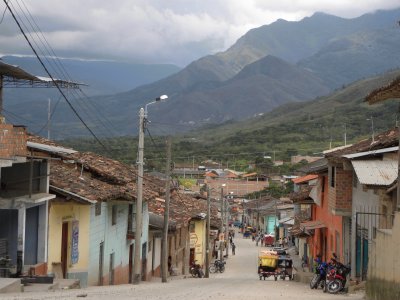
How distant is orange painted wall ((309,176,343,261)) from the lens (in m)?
36.3

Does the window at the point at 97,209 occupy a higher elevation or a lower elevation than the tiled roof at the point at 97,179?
lower

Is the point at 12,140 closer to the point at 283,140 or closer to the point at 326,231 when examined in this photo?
the point at 326,231

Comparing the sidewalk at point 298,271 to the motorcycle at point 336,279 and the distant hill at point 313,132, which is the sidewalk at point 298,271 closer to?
the motorcycle at point 336,279

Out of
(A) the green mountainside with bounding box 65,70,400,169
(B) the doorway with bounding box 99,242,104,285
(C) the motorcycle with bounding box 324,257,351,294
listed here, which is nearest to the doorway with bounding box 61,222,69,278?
(B) the doorway with bounding box 99,242,104,285

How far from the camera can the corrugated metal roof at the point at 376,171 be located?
79.7 feet

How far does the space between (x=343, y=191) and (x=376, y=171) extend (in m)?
7.14

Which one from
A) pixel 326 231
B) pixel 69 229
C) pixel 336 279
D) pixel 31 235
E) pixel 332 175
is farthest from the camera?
pixel 326 231

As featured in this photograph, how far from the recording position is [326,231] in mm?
42406

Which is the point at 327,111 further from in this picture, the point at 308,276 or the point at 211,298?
the point at 211,298

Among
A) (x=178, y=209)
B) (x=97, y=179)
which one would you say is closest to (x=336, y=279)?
(x=97, y=179)

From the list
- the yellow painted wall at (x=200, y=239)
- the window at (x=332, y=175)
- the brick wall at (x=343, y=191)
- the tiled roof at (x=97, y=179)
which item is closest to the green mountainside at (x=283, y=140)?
the yellow painted wall at (x=200, y=239)

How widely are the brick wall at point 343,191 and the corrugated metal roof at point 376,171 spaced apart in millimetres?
5552

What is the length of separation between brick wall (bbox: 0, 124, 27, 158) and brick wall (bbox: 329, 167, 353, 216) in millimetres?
15327

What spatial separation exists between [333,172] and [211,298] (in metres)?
15.8
